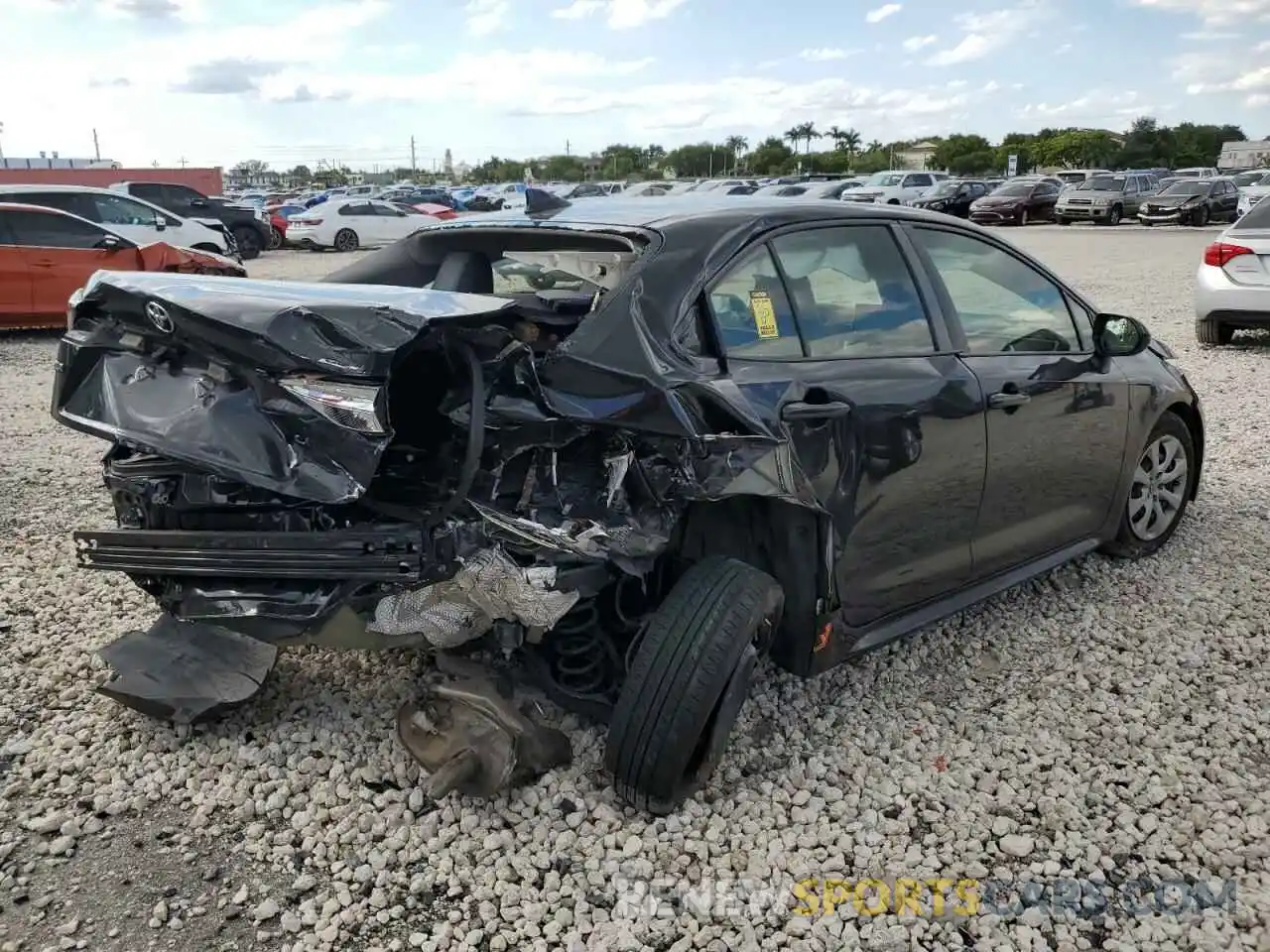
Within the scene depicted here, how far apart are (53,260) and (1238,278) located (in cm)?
1189

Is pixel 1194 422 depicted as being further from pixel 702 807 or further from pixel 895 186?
pixel 895 186

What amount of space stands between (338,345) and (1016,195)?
110 ft

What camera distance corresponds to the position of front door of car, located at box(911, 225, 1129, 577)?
357 centimetres

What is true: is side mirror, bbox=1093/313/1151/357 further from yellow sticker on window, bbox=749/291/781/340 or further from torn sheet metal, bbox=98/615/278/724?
torn sheet metal, bbox=98/615/278/724

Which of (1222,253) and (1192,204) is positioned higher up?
(1222,253)

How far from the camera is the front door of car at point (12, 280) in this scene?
35.5 ft

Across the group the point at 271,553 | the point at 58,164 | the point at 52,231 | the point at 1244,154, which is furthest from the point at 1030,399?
the point at 1244,154

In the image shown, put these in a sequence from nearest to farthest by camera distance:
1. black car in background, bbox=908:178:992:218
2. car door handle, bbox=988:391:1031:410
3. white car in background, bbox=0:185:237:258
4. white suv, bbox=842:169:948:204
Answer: car door handle, bbox=988:391:1031:410
white car in background, bbox=0:185:237:258
white suv, bbox=842:169:948:204
black car in background, bbox=908:178:992:218

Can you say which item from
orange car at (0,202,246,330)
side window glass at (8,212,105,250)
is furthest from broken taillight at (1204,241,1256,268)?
side window glass at (8,212,105,250)

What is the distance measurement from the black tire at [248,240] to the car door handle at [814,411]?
2251 cm

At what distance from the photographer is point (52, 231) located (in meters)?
11.2

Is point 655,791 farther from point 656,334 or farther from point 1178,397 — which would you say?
point 1178,397

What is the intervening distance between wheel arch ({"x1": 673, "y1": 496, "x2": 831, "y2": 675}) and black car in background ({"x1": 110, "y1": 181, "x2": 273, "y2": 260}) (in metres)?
22.2

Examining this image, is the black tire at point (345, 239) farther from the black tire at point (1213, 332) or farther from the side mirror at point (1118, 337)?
the side mirror at point (1118, 337)
